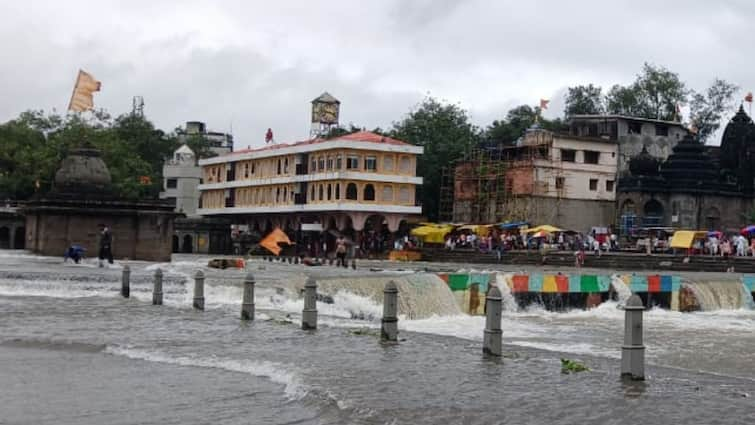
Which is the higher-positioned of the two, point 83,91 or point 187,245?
point 83,91

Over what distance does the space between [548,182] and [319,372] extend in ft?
200

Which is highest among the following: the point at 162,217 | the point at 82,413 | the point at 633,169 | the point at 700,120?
the point at 700,120

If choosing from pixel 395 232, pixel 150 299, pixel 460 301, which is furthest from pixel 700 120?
pixel 150 299

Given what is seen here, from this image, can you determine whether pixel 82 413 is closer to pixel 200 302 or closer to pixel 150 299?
pixel 200 302

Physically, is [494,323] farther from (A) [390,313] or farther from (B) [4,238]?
(B) [4,238]

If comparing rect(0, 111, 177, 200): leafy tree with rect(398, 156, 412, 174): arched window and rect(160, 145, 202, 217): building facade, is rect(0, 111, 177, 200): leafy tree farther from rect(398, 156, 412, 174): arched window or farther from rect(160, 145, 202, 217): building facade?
rect(398, 156, 412, 174): arched window

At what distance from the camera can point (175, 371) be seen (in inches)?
521

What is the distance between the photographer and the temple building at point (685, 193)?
65.8 m

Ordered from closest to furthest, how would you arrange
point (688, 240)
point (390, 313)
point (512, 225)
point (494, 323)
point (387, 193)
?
point (494, 323) → point (390, 313) → point (688, 240) → point (512, 225) → point (387, 193)

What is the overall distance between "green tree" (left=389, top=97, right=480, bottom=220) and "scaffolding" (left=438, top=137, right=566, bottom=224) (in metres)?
1.19

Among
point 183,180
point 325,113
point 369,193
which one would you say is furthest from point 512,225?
point 183,180

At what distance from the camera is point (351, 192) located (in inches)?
2889

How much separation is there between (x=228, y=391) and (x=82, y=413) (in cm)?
183

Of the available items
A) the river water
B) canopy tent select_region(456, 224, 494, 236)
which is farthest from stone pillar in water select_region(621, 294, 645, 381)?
canopy tent select_region(456, 224, 494, 236)
